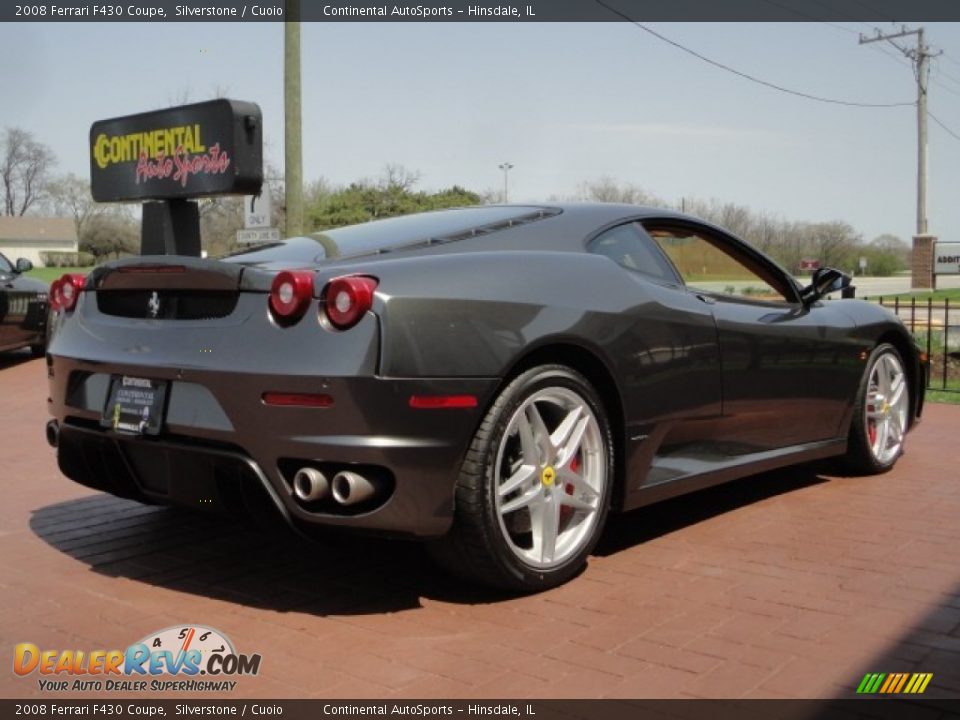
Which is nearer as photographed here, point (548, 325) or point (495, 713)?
point (495, 713)

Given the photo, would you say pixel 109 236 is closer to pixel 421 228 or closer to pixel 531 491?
pixel 421 228

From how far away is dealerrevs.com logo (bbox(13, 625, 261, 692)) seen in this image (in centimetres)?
285

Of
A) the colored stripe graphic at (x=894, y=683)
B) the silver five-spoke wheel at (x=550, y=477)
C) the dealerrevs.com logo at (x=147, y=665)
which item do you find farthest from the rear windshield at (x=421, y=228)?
the colored stripe graphic at (x=894, y=683)

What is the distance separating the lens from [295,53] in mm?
12398

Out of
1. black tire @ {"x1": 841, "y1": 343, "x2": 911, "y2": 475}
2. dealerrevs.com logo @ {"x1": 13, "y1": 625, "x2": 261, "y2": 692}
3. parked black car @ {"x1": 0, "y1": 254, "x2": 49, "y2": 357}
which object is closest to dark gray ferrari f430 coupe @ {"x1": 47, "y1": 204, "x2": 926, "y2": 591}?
dealerrevs.com logo @ {"x1": 13, "y1": 625, "x2": 261, "y2": 692}

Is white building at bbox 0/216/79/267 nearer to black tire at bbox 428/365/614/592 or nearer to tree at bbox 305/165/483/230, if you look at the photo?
tree at bbox 305/165/483/230

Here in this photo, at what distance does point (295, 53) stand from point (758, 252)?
875cm

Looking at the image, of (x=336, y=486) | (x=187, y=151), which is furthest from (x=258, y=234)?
(x=336, y=486)

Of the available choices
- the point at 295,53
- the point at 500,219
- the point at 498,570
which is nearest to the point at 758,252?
the point at 500,219

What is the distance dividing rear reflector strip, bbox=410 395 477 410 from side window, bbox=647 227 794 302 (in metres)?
1.53

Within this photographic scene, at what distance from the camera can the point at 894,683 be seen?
113 inches

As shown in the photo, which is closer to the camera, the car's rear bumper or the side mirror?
the car's rear bumper

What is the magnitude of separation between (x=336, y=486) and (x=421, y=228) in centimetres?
133

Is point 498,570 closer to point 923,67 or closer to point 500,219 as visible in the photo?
point 500,219
